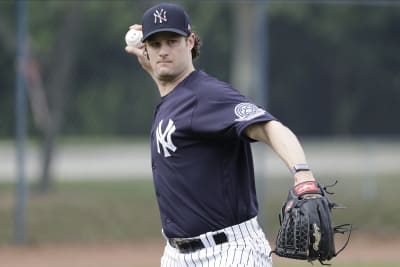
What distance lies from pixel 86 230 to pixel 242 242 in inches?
305

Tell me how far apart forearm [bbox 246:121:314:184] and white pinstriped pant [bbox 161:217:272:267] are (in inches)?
20.1

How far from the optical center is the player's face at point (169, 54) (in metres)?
4.04

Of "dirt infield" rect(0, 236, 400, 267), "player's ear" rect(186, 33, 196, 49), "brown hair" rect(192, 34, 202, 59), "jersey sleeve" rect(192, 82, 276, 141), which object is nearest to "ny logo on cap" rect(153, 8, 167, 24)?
"player's ear" rect(186, 33, 196, 49)

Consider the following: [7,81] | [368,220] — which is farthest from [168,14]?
[368,220]

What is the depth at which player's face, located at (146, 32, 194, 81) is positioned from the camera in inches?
159

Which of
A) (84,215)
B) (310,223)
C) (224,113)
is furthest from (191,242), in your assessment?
(84,215)

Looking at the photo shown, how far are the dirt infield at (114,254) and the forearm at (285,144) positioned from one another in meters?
5.95

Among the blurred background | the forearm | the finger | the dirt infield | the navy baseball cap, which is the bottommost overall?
the dirt infield

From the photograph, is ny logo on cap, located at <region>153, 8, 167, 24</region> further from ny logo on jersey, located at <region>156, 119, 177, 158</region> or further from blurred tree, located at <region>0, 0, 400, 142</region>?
blurred tree, located at <region>0, 0, 400, 142</region>

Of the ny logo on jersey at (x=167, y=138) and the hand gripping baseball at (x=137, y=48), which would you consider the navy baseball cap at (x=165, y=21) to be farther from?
the hand gripping baseball at (x=137, y=48)

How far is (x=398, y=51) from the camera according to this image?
13.1 m

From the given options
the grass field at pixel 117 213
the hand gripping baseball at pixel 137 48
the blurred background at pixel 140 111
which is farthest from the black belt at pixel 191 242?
the grass field at pixel 117 213

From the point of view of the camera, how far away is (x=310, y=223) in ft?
11.3

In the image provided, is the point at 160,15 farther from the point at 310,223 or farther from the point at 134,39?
the point at 310,223
